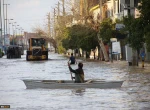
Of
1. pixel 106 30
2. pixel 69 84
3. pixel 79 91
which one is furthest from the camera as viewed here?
pixel 106 30

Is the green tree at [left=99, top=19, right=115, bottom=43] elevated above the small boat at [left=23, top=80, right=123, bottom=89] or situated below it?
above

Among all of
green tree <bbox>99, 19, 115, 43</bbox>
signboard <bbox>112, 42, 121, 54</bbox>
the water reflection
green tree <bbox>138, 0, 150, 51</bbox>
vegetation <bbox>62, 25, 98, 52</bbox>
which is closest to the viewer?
the water reflection

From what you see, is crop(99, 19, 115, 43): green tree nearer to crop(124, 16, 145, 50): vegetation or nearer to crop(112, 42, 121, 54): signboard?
crop(112, 42, 121, 54): signboard

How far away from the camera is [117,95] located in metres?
23.7

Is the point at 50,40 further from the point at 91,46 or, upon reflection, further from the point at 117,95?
the point at 117,95

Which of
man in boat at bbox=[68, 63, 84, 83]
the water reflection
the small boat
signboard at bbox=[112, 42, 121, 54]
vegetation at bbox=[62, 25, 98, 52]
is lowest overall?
the water reflection

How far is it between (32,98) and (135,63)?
114 ft

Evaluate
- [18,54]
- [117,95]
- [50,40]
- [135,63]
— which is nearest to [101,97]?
[117,95]

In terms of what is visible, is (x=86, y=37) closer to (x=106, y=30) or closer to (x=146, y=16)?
(x=106, y=30)

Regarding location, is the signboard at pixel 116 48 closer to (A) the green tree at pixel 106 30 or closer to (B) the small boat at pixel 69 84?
(A) the green tree at pixel 106 30

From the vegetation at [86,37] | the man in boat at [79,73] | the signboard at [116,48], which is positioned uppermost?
the vegetation at [86,37]

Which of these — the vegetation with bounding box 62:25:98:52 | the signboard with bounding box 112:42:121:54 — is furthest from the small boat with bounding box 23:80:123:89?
the vegetation with bounding box 62:25:98:52

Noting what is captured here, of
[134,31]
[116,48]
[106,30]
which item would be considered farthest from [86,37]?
[134,31]

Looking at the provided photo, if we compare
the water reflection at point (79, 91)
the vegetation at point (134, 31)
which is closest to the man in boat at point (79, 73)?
the water reflection at point (79, 91)
